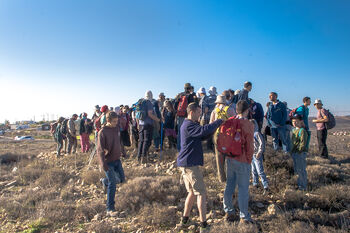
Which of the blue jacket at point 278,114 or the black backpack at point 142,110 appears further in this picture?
the black backpack at point 142,110

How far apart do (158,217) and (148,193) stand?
1.07m

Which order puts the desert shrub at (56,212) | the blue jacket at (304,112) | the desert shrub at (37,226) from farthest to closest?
the blue jacket at (304,112) < the desert shrub at (56,212) < the desert shrub at (37,226)

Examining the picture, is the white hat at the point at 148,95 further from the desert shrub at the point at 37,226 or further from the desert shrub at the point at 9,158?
the desert shrub at the point at 9,158

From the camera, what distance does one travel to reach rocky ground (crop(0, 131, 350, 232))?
3.83 m

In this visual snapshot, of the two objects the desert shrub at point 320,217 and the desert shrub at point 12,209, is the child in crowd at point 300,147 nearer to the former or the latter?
the desert shrub at point 320,217

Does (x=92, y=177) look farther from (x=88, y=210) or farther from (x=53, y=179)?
(x=88, y=210)

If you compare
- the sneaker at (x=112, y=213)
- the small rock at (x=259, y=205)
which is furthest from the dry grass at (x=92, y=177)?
the small rock at (x=259, y=205)

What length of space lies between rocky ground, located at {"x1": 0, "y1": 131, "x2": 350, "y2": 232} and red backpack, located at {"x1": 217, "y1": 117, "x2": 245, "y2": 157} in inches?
44.4

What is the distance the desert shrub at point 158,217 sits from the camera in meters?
3.96

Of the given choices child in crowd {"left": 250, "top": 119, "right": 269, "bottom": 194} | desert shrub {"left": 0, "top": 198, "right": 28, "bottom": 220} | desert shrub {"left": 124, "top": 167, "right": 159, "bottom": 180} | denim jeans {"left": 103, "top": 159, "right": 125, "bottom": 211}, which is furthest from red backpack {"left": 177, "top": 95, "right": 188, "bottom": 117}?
desert shrub {"left": 0, "top": 198, "right": 28, "bottom": 220}

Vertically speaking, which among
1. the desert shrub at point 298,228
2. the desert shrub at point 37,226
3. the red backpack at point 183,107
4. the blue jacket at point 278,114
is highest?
the red backpack at point 183,107

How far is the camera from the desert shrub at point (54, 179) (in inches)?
262

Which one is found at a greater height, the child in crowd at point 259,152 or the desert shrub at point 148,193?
the child in crowd at point 259,152

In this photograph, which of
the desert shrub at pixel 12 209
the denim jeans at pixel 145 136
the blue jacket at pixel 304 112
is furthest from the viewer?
the denim jeans at pixel 145 136
